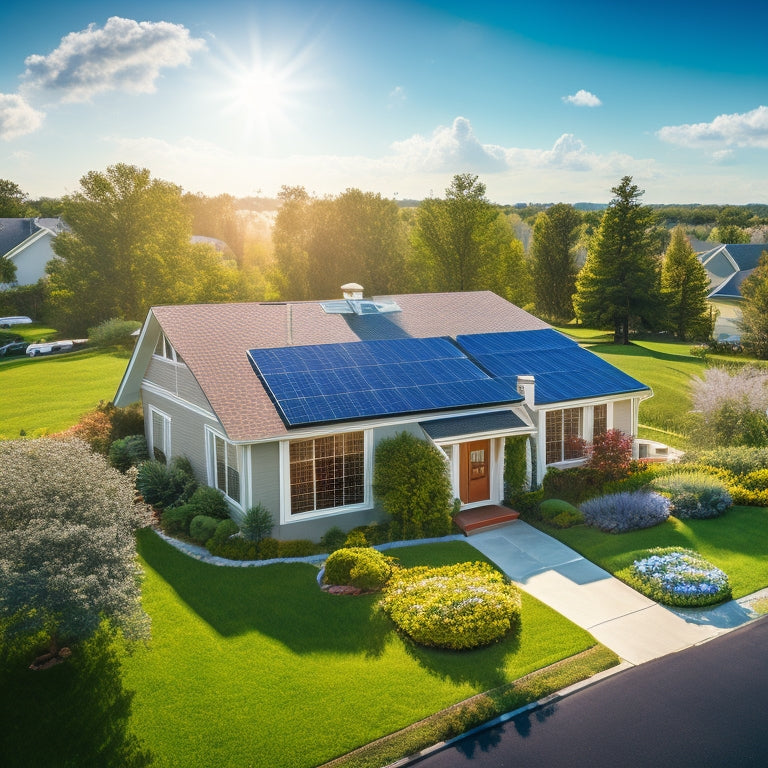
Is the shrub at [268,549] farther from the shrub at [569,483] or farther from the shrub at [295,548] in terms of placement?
the shrub at [569,483]

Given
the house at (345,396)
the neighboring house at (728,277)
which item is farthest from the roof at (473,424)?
the neighboring house at (728,277)

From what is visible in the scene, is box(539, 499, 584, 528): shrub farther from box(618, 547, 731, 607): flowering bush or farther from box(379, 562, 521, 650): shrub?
box(379, 562, 521, 650): shrub

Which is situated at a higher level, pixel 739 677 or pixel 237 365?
pixel 237 365

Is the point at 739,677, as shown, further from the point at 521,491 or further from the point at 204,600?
the point at 204,600

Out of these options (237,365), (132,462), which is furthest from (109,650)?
(132,462)

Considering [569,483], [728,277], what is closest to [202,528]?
[569,483]

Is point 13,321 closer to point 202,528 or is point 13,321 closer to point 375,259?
point 375,259
